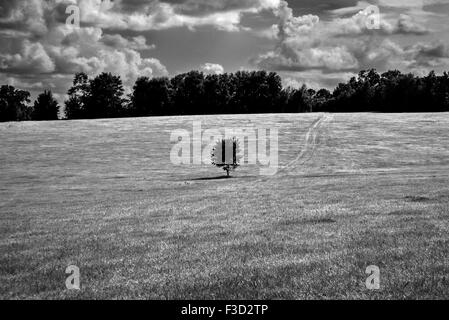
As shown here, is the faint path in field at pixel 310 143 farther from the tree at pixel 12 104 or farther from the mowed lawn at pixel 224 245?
the tree at pixel 12 104

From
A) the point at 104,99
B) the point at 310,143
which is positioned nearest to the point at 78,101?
the point at 104,99

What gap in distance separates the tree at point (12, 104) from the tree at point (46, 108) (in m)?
8.50

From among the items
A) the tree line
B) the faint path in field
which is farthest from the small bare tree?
the tree line

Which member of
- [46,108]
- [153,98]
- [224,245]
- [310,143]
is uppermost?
[153,98]

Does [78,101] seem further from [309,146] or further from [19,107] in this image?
[309,146]

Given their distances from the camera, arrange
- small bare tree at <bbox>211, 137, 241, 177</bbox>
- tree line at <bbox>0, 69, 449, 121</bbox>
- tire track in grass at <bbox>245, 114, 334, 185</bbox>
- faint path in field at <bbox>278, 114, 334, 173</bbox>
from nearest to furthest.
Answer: small bare tree at <bbox>211, 137, 241, 177</bbox> → tire track in grass at <bbox>245, 114, 334, 185</bbox> → faint path in field at <bbox>278, 114, 334, 173</bbox> → tree line at <bbox>0, 69, 449, 121</bbox>

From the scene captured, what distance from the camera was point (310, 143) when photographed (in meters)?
85.1

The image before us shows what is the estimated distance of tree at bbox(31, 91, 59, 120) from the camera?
164 m

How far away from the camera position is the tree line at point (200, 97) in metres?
161

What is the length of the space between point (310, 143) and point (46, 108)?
114 m

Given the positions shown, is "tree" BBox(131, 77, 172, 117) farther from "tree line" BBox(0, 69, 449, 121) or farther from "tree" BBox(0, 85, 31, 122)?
"tree" BBox(0, 85, 31, 122)

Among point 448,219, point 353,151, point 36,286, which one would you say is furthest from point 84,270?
point 353,151
